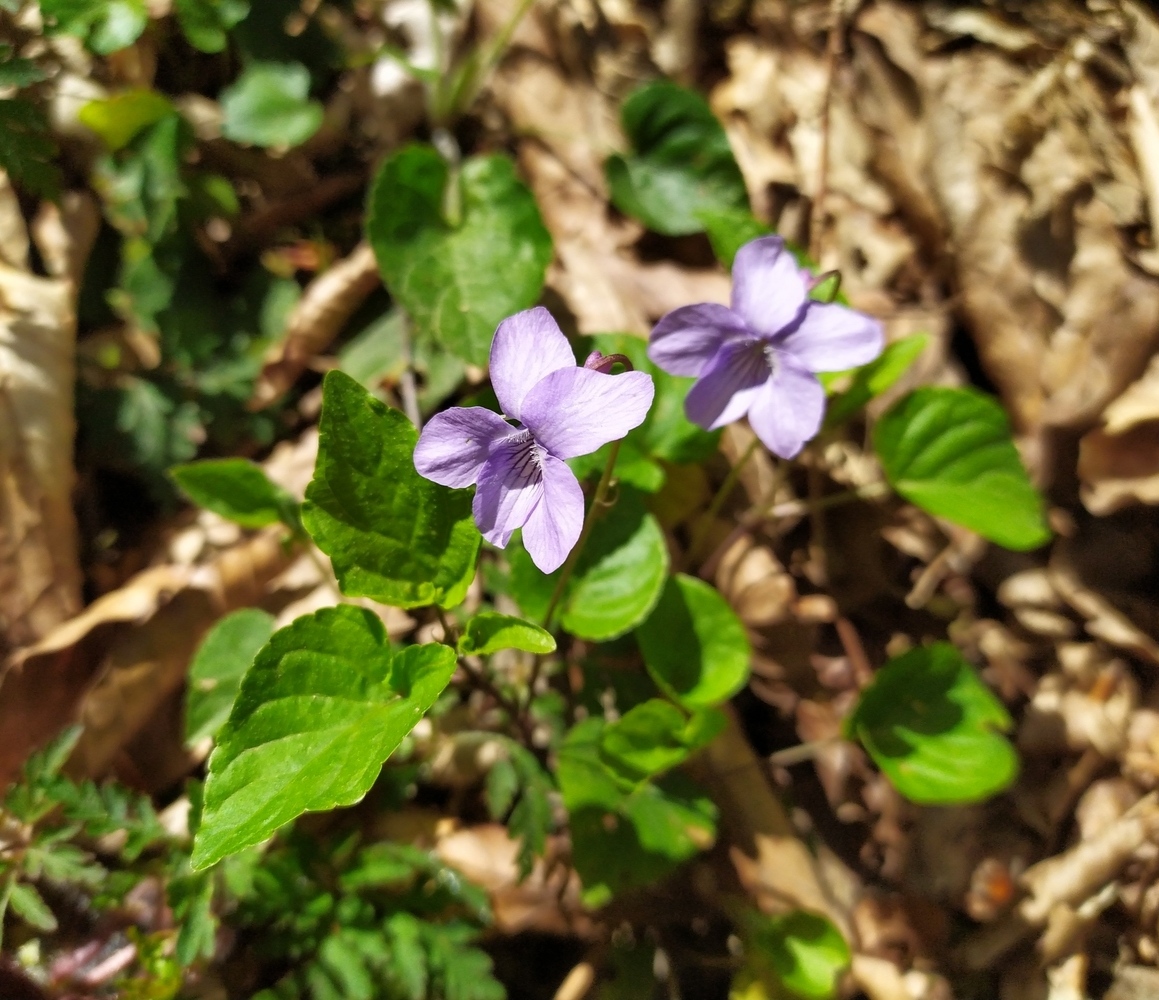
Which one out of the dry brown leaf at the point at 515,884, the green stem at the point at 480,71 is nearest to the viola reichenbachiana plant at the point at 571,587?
the dry brown leaf at the point at 515,884

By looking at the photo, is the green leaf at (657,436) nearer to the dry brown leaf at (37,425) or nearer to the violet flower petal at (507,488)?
the violet flower petal at (507,488)

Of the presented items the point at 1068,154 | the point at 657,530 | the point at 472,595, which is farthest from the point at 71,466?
the point at 1068,154

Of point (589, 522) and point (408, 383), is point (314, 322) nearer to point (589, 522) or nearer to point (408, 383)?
point (408, 383)

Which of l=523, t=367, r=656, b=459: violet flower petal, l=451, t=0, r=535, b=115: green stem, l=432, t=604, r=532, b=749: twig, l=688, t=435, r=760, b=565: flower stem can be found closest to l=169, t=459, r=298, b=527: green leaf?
l=432, t=604, r=532, b=749: twig

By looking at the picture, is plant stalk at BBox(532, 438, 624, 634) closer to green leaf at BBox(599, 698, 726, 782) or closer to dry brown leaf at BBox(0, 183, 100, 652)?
green leaf at BBox(599, 698, 726, 782)

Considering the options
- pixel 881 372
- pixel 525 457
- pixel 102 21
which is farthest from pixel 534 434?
pixel 102 21

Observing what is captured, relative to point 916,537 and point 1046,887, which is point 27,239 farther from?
point 1046,887
